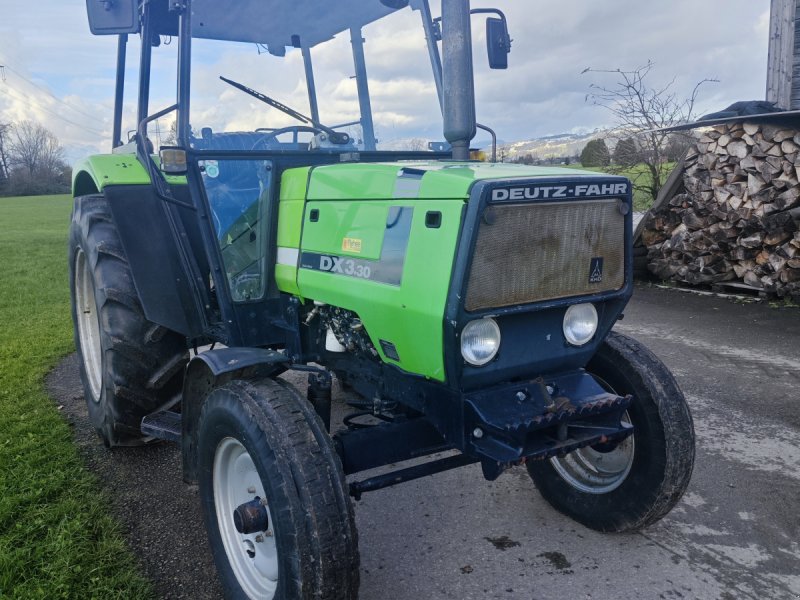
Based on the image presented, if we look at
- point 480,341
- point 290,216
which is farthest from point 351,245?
point 480,341

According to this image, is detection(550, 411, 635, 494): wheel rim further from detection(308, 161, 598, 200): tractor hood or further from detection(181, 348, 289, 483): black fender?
detection(181, 348, 289, 483): black fender

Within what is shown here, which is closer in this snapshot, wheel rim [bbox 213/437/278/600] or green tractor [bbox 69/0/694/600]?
green tractor [bbox 69/0/694/600]

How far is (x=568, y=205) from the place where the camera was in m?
2.64

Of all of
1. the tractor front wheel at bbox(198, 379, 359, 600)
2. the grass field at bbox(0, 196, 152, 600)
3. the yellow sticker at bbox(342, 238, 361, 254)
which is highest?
the yellow sticker at bbox(342, 238, 361, 254)

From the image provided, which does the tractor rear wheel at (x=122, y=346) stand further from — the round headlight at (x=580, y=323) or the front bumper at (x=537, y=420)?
the round headlight at (x=580, y=323)

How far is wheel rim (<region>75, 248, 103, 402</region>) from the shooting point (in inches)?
175

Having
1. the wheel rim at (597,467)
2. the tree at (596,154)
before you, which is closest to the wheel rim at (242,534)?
the wheel rim at (597,467)

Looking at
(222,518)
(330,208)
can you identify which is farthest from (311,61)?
(222,518)

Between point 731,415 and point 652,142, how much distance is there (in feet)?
24.5

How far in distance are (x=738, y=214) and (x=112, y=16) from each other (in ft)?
22.3

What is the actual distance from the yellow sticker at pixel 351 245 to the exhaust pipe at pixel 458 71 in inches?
Result: 26.7

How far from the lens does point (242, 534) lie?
2.76 metres

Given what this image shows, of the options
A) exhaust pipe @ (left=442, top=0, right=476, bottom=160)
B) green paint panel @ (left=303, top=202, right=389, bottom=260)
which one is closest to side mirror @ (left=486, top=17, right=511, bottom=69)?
exhaust pipe @ (left=442, top=0, right=476, bottom=160)

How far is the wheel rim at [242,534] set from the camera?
2656mm
